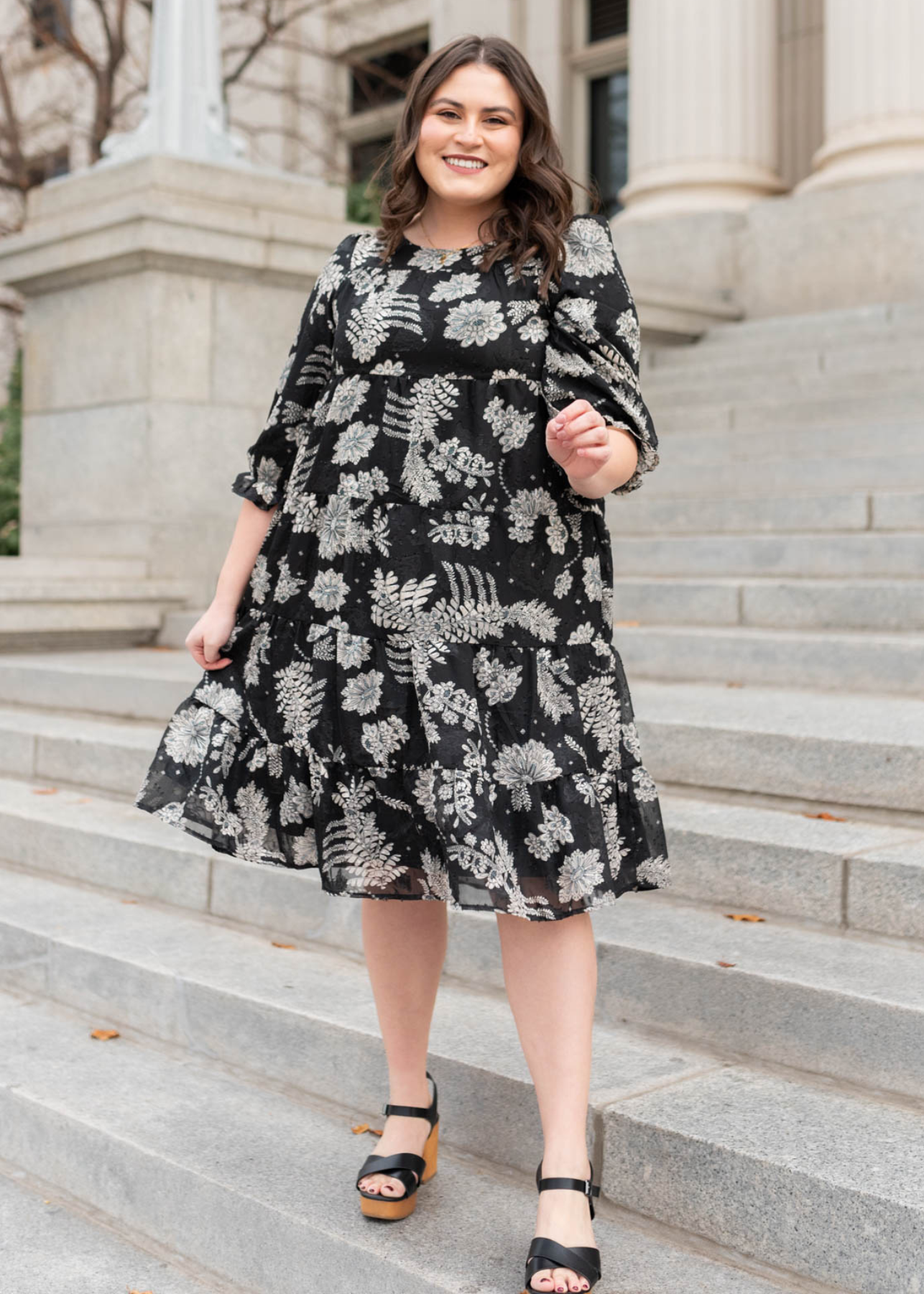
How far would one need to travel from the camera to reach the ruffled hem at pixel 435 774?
2.39m

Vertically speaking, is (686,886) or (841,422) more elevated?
(841,422)

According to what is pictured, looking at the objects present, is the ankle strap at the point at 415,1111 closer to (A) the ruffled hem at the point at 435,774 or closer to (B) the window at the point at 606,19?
(A) the ruffled hem at the point at 435,774

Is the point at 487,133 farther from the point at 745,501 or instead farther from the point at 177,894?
the point at 745,501

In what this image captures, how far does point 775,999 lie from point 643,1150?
1.53 ft

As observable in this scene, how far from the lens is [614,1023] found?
333 centimetres

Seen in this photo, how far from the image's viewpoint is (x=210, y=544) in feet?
24.2

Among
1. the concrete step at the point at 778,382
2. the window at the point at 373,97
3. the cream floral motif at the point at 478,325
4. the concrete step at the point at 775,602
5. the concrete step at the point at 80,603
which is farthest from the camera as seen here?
the window at the point at 373,97

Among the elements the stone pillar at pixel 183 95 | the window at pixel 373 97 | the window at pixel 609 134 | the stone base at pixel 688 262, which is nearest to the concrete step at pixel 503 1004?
the stone pillar at pixel 183 95

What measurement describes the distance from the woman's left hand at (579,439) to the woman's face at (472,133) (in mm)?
477

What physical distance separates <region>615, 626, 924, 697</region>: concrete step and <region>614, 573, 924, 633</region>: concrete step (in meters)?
0.05

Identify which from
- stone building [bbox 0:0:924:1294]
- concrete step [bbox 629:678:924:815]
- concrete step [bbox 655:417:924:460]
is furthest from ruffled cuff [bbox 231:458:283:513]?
concrete step [bbox 655:417:924:460]

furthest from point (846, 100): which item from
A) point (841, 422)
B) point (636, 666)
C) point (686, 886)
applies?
point (686, 886)

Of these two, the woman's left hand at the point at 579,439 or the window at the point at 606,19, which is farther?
the window at the point at 606,19

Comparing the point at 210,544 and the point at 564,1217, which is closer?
the point at 564,1217
